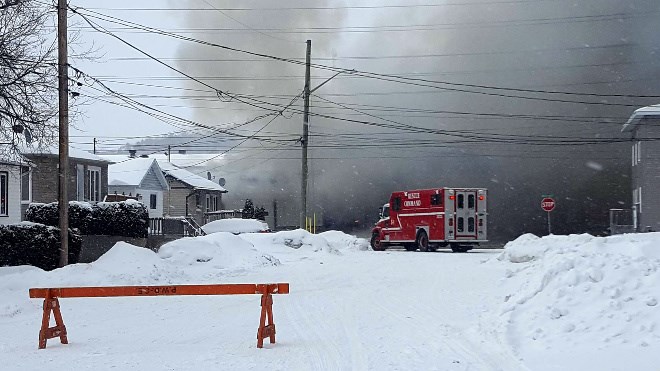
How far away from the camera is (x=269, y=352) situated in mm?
9305

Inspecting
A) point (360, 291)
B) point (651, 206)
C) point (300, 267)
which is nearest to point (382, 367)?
point (360, 291)

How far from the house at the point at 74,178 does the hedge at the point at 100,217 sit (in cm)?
1051

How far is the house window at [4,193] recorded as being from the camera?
1152 inches

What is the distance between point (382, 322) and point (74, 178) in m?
32.2

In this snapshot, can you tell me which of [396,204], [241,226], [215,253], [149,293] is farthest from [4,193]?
[241,226]

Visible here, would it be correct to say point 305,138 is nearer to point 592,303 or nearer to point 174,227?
point 174,227

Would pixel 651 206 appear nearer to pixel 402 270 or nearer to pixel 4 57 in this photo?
pixel 402 270

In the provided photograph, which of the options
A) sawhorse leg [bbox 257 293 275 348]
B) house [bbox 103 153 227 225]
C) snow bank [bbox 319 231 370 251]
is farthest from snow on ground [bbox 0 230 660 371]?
house [bbox 103 153 227 225]

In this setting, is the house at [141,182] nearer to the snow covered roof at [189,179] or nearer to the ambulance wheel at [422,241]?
the snow covered roof at [189,179]

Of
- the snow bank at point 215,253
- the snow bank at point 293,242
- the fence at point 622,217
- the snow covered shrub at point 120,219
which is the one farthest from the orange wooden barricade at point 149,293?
the fence at point 622,217

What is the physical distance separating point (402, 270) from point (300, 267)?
3.68 metres

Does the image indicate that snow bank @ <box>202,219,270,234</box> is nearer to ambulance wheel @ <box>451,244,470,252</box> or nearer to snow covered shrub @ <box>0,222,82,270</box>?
ambulance wheel @ <box>451,244,470,252</box>

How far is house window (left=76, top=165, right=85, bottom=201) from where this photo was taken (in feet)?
135

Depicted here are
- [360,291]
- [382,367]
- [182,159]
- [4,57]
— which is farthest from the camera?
[182,159]
